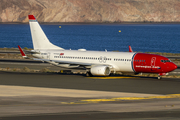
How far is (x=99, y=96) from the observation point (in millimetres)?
36031

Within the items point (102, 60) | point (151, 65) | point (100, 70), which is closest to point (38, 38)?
point (102, 60)

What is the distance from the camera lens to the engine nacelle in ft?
172

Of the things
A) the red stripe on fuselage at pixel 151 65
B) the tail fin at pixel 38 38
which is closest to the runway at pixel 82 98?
the red stripe on fuselage at pixel 151 65

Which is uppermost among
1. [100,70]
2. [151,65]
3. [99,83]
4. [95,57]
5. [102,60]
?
[95,57]

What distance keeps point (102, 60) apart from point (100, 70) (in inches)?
97.3

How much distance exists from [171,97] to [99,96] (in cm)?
734

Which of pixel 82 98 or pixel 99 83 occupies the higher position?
pixel 99 83

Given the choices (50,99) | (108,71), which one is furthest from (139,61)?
(50,99)

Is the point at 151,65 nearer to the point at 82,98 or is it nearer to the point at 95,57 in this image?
the point at 95,57

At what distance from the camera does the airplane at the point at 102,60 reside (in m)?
51.1

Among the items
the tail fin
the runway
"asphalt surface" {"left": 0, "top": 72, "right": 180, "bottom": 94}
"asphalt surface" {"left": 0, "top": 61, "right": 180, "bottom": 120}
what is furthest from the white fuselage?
"asphalt surface" {"left": 0, "top": 61, "right": 180, "bottom": 120}

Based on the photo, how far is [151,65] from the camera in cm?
5103

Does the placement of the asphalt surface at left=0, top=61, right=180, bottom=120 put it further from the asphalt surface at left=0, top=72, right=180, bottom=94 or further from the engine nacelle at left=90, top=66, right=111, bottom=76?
the engine nacelle at left=90, top=66, right=111, bottom=76

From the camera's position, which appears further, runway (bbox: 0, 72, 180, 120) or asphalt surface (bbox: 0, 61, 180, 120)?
runway (bbox: 0, 72, 180, 120)
